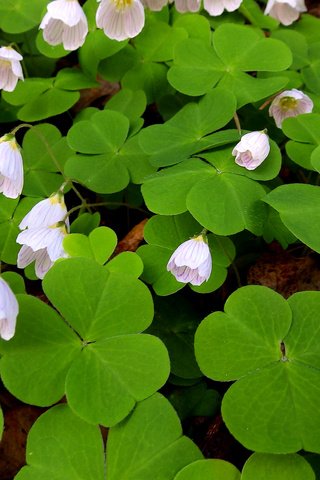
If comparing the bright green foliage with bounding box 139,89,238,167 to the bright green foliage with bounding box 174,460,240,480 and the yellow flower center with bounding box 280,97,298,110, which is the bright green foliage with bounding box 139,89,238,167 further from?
the bright green foliage with bounding box 174,460,240,480

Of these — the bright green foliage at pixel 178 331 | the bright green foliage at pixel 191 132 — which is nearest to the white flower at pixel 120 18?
the bright green foliage at pixel 191 132

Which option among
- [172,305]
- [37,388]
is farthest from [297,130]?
[37,388]

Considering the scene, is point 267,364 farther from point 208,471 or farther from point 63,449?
point 63,449

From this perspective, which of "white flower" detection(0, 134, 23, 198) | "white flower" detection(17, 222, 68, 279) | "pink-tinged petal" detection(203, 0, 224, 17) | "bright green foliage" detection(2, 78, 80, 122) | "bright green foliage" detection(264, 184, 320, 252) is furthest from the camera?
"pink-tinged petal" detection(203, 0, 224, 17)

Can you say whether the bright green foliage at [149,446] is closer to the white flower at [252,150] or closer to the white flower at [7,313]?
the white flower at [7,313]

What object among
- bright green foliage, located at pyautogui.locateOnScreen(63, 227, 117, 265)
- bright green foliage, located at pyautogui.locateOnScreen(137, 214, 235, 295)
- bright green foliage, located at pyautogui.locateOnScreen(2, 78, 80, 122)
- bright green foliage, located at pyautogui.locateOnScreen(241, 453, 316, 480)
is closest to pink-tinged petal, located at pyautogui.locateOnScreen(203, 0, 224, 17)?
bright green foliage, located at pyautogui.locateOnScreen(2, 78, 80, 122)

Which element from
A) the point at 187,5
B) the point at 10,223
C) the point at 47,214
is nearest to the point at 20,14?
the point at 187,5

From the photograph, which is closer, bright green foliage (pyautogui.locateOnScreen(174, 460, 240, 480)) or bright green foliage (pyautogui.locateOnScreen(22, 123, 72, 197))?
bright green foliage (pyautogui.locateOnScreen(174, 460, 240, 480))

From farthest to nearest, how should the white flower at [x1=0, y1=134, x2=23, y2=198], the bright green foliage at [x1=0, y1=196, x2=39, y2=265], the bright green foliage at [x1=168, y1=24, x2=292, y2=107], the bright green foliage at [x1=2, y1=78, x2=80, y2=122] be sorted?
the bright green foliage at [x1=2, y1=78, x2=80, y2=122] → the bright green foliage at [x1=168, y1=24, x2=292, y2=107] → the bright green foliage at [x1=0, y1=196, x2=39, y2=265] → the white flower at [x1=0, y1=134, x2=23, y2=198]

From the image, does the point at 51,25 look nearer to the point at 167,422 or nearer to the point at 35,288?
the point at 35,288
